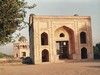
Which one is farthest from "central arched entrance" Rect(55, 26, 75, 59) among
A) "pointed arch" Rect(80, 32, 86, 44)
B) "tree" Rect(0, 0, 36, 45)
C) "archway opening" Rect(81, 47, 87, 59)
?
"tree" Rect(0, 0, 36, 45)

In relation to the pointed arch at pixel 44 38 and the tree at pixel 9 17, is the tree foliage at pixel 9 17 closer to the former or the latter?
the tree at pixel 9 17

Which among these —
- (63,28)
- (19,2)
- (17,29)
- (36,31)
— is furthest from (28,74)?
(63,28)

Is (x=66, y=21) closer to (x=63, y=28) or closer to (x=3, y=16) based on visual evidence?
(x=63, y=28)

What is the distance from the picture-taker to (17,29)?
14.6 meters

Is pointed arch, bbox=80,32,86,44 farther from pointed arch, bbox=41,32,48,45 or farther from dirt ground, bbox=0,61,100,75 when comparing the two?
dirt ground, bbox=0,61,100,75

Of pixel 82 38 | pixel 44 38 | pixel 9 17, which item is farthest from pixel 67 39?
pixel 9 17

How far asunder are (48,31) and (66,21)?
2.64m

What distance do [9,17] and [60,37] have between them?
88.3 ft

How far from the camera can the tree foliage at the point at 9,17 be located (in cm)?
1307

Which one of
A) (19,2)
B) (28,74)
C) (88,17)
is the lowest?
(28,74)

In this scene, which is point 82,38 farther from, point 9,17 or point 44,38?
point 9,17

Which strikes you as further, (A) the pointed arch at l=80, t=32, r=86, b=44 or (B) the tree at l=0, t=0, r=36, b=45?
(A) the pointed arch at l=80, t=32, r=86, b=44

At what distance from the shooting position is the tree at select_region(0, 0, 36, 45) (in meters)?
13.1

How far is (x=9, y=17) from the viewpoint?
43.6 feet
